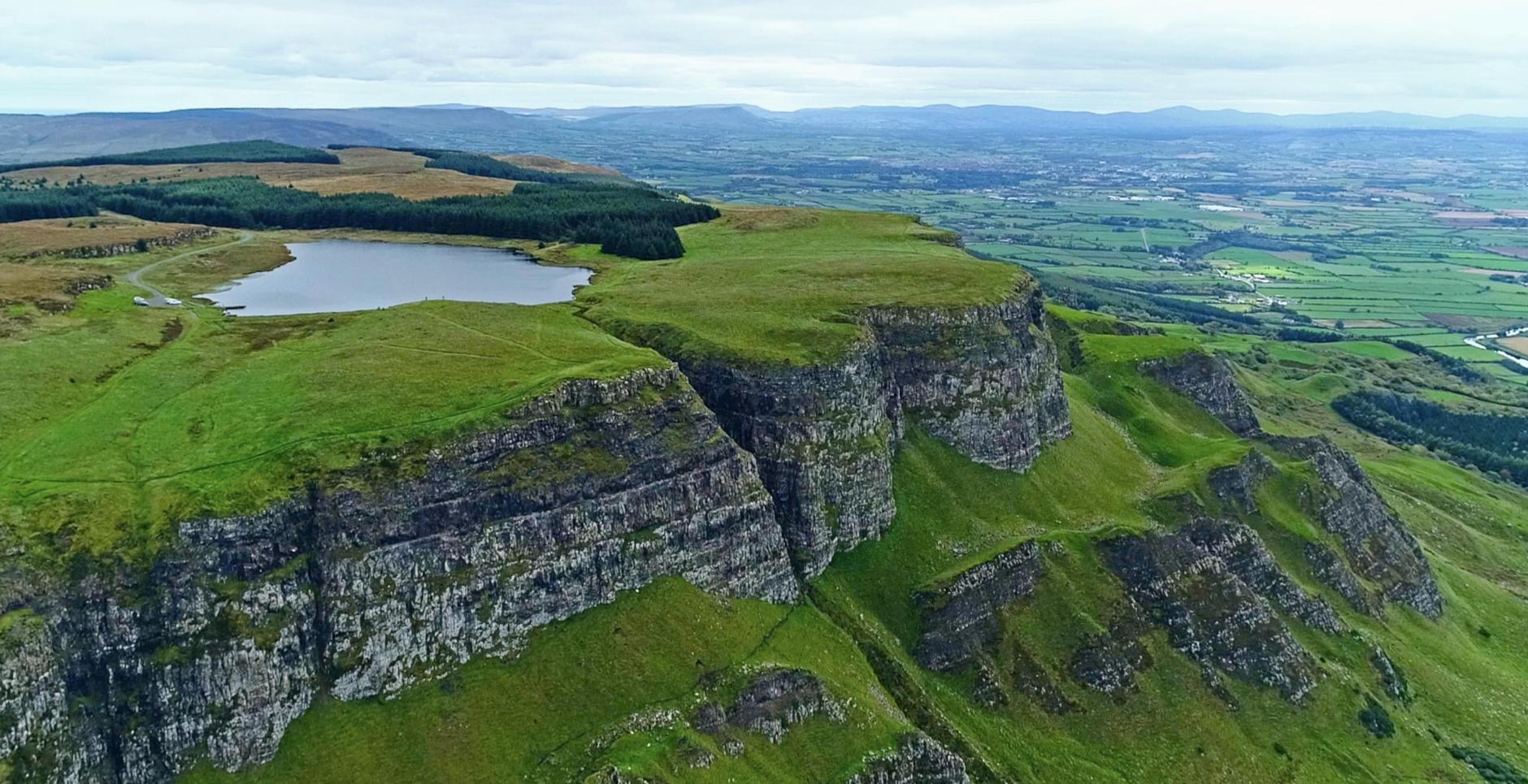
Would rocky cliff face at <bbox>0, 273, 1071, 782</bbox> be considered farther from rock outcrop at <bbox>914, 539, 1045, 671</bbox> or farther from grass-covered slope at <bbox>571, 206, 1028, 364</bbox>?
rock outcrop at <bbox>914, 539, 1045, 671</bbox>

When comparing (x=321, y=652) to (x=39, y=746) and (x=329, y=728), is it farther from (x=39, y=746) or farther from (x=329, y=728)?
(x=39, y=746)

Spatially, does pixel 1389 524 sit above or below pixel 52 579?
below

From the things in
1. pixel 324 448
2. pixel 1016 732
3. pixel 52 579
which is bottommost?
pixel 1016 732

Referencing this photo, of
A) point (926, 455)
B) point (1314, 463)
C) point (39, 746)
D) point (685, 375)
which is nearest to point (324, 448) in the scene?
point (39, 746)

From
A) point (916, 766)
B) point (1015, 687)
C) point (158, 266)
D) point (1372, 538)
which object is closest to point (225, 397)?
point (916, 766)

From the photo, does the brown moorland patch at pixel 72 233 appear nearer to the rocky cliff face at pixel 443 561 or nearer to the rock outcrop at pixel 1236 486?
the rocky cliff face at pixel 443 561
